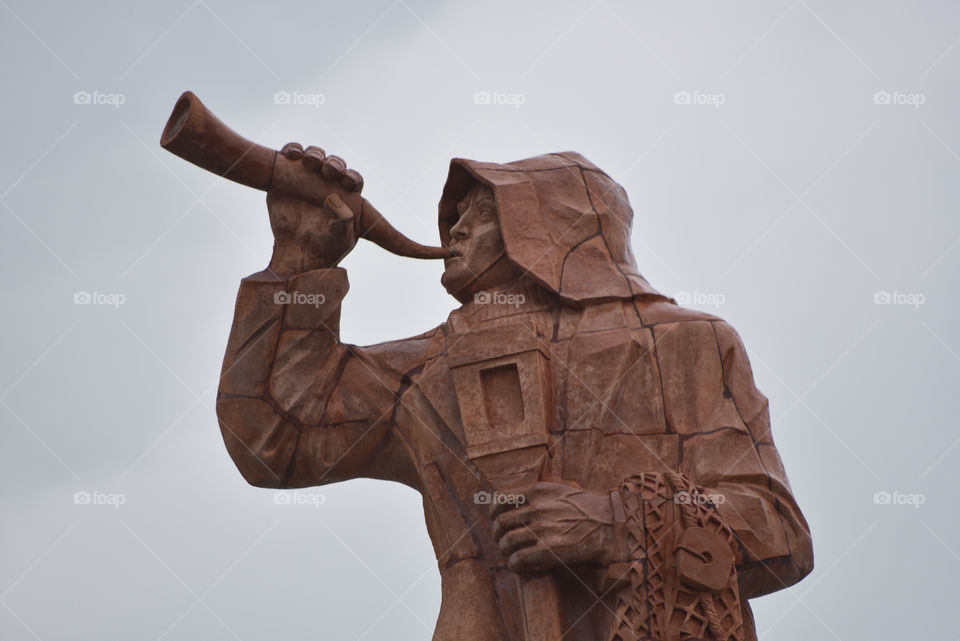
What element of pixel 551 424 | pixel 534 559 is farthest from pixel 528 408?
pixel 534 559

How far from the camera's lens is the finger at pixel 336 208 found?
7035 mm

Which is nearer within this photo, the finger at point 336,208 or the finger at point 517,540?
the finger at point 517,540

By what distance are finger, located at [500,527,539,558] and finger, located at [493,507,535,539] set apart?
0.09 ft

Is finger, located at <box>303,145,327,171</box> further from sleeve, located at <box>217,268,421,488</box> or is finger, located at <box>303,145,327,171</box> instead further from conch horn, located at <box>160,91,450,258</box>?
sleeve, located at <box>217,268,421,488</box>

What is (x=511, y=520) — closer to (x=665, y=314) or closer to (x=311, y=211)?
(x=665, y=314)

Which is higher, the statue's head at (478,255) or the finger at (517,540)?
the statue's head at (478,255)

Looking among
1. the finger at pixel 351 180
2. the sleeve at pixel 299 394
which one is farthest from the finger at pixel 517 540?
the finger at pixel 351 180

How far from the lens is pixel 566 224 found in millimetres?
7137

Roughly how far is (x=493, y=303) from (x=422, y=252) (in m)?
0.53

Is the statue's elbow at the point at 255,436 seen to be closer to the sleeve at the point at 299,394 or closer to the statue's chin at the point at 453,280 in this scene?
the sleeve at the point at 299,394

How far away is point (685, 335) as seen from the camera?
22.1 feet

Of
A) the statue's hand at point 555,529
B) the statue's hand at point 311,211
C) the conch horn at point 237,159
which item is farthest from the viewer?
the statue's hand at point 311,211

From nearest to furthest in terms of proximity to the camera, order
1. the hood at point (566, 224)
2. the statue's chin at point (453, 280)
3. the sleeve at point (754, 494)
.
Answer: the sleeve at point (754, 494)
the hood at point (566, 224)
the statue's chin at point (453, 280)

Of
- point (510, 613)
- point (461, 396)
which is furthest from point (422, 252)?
point (510, 613)
